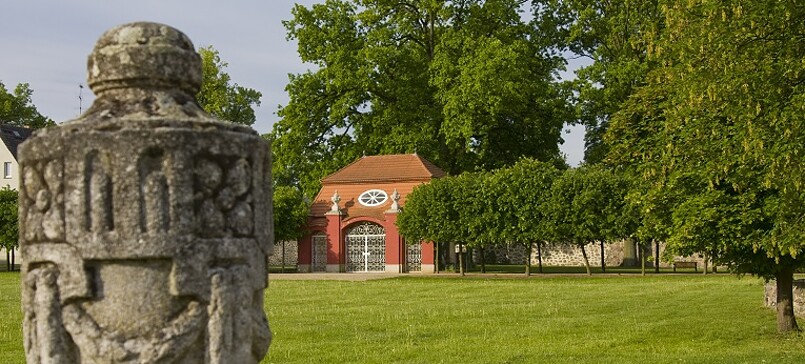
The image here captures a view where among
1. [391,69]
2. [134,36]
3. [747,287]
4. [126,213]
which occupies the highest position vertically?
[391,69]

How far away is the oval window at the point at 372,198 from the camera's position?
47406 millimetres

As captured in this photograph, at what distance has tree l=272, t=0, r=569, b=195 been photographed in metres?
43.2

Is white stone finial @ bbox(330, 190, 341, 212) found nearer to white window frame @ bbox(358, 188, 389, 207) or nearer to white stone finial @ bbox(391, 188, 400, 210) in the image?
white window frame @ bbox(358, 188, 389, 207)

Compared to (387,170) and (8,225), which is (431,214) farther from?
(8,225)

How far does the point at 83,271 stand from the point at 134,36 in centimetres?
136

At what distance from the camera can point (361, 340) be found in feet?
50.7

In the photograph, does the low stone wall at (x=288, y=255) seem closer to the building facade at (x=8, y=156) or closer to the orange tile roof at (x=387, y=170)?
the building facade at (x=8, y=156)

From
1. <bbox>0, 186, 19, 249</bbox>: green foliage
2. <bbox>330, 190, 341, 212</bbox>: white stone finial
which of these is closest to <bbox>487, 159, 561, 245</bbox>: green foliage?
<bbox>330, 190, 341, 212</bbox>: white stone finial

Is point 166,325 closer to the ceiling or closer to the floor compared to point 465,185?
closer to the floor

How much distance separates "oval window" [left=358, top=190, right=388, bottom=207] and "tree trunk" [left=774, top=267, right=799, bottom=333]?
31715mm

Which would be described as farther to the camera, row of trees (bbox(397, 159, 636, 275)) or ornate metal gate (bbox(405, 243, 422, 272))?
ornate metal gate (bbox(405, 243, 422, 272))

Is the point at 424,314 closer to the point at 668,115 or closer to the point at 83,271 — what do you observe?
the point at 668,115

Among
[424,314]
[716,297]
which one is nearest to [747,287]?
[716,297]

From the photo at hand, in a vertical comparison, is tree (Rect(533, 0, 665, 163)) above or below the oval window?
above
